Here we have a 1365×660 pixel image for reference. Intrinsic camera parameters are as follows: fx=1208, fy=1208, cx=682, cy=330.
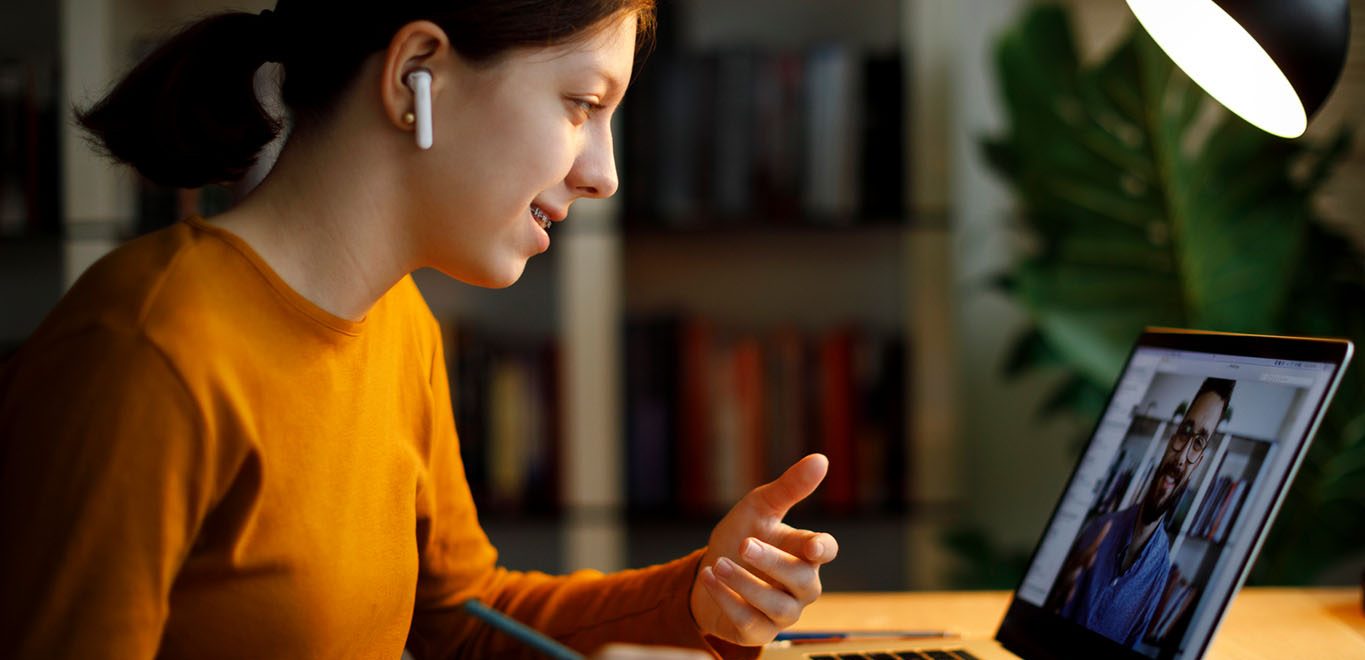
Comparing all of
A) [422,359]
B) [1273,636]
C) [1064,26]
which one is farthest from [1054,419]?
[422,359]

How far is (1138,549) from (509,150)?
543 millimetres

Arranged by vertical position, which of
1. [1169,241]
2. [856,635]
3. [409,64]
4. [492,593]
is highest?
[1169,241]

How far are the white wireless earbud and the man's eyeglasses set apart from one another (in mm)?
592

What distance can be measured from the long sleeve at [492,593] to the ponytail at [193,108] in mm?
273

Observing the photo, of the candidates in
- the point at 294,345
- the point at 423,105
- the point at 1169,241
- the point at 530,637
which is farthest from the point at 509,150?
the point at 1169,241

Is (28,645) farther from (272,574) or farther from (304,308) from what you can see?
(304,308)

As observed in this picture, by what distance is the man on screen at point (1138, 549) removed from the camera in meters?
0.86

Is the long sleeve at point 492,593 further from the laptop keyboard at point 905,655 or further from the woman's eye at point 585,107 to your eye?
the woman's eye at point 585,107

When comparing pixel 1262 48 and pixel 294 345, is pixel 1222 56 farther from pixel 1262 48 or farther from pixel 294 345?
pixel 294 345

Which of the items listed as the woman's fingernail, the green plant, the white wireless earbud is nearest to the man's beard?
the woman's fingernail

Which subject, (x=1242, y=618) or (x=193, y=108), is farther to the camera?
(x=1242, y=618)

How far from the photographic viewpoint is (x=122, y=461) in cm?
72

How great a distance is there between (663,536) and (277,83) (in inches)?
69.5

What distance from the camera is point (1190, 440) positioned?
2.94 ft
